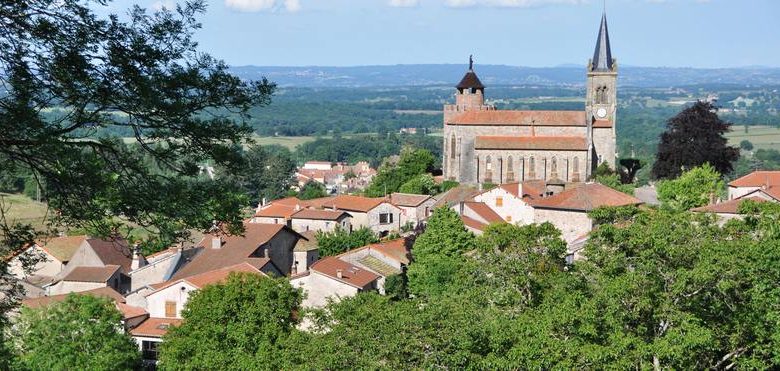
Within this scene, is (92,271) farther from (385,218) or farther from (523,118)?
(523,118)

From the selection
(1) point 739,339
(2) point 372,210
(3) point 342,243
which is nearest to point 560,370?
(1) point 739,339

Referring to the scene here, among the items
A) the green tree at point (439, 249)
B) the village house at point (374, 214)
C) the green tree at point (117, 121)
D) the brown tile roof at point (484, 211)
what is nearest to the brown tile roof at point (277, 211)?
the village house at point (374, 214)

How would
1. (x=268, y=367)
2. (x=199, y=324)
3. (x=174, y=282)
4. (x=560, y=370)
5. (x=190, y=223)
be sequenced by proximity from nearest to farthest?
1. (x=190, y=223)
2. (x=560, y=370)
3. (x=268, y=367)
4. (x=199, y=324)
5. (x=174, y=282)

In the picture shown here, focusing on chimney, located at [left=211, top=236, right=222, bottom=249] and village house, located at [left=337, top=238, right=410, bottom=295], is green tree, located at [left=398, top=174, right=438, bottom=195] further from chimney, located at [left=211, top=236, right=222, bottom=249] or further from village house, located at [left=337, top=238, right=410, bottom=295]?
chimney, located at [left=211, top=236, right=222, bottom=249]

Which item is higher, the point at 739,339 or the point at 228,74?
the point at 228,74

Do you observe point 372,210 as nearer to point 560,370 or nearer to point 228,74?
point 560,370

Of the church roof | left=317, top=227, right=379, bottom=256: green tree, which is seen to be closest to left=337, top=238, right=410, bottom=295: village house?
left=317, top=227, right=379, bottom=256: green tree

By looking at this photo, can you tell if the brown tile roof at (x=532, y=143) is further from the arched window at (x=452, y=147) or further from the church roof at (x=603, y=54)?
the church roof at (x=603, y=54)
